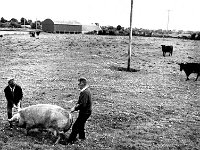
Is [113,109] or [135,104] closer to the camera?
[113,109]

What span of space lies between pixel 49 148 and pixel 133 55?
28.1m

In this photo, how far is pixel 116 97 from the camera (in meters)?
16.9

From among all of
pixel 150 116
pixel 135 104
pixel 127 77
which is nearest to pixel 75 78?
pixel 127 77

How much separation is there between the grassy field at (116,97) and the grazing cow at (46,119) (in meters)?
0.45

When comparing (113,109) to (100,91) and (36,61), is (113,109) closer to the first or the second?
(100,91)

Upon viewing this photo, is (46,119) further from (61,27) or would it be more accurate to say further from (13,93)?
(61,27)

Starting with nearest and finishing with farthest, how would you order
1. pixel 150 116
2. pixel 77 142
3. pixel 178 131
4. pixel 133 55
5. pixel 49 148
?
pixel 49 148, pixel 77 142, pixel 178 131, pixel 150 116, pixel 133 55

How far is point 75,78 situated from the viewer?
22250 millimetres

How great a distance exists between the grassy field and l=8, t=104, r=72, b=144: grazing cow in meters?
0.45

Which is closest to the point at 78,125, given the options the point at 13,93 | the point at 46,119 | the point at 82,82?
the point at 46,119

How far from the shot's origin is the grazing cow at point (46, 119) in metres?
10.3

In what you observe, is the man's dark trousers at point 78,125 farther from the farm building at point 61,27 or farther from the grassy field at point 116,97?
the farm building at point 61,27

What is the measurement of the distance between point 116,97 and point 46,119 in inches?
283

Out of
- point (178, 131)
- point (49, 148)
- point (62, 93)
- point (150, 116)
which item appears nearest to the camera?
point (49, 148)
